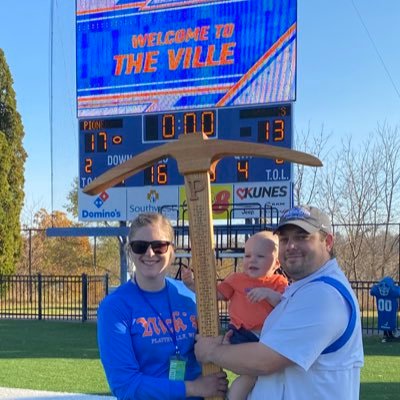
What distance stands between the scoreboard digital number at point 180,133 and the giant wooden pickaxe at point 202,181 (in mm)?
9754

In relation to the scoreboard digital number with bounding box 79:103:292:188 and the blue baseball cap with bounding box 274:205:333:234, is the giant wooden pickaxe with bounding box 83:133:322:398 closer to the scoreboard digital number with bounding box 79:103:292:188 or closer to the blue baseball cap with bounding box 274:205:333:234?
the blue baseball cap with bounding box 274:205:333:234

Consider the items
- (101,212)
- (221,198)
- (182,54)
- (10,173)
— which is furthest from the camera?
(10,173)

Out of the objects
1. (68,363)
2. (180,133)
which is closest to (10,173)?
(180,133)

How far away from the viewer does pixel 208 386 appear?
243cm

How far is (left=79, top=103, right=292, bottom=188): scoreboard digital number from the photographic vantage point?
43.4ft

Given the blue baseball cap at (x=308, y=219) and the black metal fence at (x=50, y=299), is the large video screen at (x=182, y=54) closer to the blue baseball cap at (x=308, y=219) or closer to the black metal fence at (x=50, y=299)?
the black metal fence at (x=50, y=299)

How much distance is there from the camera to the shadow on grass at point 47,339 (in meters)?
11.0

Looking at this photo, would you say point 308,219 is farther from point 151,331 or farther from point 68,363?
point 68,363

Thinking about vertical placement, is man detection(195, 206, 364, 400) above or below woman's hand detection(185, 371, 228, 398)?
above

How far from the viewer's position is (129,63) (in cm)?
1482

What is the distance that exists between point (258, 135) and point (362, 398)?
701cm

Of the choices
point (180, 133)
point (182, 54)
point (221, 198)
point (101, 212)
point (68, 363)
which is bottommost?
point (68, 363)

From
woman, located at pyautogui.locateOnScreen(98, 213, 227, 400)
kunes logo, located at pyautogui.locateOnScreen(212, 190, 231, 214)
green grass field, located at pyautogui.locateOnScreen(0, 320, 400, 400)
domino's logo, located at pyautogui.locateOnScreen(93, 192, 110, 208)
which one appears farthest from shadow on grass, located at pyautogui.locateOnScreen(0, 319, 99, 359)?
woman, located at pyautogui.locateOnScreen(98, 213, 227, 400)

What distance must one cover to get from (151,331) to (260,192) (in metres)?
11.1
